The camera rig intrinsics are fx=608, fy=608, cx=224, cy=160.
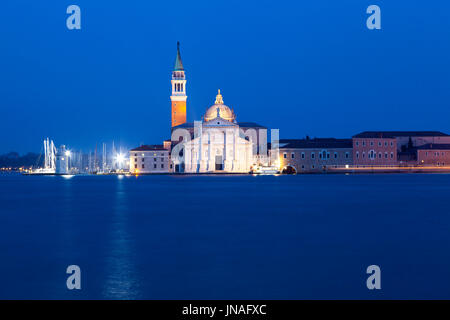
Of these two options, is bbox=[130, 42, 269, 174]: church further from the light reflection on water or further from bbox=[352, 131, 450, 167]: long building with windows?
the light reflection on water

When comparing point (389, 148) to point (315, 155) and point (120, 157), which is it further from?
point (120, 157)

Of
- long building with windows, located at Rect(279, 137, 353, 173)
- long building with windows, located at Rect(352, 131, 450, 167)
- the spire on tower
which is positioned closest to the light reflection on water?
long building with windows, located at Rect(279, 137, 353, 173)

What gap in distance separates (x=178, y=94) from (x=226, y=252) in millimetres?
69976

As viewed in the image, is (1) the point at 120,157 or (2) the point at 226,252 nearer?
(2) the point at 226,252

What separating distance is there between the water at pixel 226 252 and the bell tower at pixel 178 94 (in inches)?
2271

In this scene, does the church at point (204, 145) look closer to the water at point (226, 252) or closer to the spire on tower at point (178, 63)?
the spire on tower at point (178, 63)

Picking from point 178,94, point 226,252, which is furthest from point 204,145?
point 226,252

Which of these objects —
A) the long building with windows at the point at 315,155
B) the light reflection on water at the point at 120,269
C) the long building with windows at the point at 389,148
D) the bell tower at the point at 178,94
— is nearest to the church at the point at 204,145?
the bell tower at the point at 178,94

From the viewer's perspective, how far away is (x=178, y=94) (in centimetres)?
→ 8306

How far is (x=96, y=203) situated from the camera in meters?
30.5

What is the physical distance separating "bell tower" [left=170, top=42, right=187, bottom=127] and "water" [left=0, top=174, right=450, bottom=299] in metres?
57.7

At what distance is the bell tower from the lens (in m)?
82.3

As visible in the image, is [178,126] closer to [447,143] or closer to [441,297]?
[447,143]

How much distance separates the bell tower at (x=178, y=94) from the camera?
82.3m
